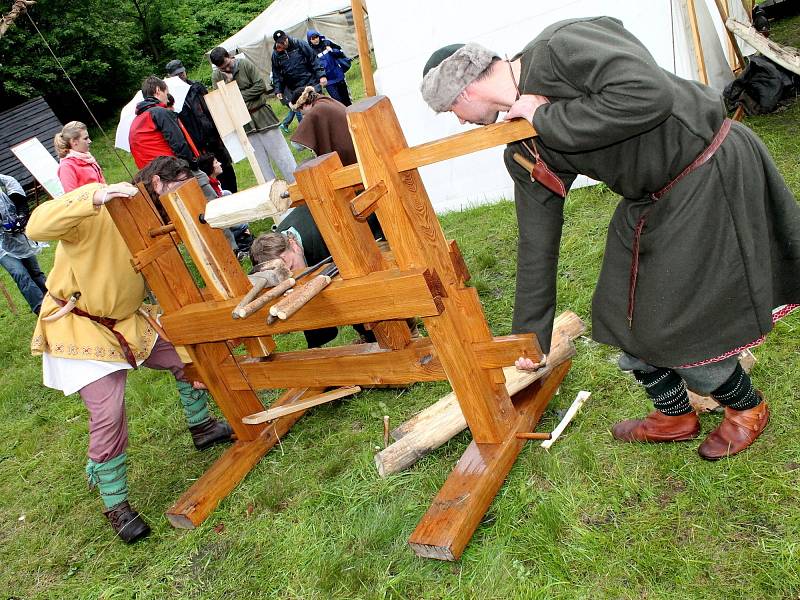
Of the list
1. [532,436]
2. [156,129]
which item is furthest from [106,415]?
[156,129]

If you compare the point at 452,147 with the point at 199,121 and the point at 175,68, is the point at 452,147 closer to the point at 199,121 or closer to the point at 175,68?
the point at 199,121

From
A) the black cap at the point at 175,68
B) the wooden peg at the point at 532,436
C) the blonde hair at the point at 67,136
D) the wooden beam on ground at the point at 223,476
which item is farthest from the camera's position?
the black cap at the point at 175,68

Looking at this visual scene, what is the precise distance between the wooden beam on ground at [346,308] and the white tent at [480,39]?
3.65 meters

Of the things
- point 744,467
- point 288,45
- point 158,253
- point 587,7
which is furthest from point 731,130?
point 288,45

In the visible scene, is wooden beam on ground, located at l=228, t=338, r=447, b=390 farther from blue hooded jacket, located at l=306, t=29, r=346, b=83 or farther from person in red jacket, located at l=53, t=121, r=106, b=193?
blue hooded jacket, located at l=306, t=29, r=346, b=83

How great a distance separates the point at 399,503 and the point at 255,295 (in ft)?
3.69

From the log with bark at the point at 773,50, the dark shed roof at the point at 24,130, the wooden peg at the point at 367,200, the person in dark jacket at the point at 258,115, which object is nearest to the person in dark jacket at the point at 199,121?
the person in dark jacket at the point at 258,115

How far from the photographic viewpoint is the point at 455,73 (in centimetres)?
195

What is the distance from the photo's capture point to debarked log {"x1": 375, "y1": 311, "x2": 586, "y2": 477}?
303cm

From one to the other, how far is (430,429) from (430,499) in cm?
34

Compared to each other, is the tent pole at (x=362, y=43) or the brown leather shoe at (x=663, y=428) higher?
the tent pole at (x=362, y=43)

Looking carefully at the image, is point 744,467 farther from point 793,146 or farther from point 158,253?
point 793,146

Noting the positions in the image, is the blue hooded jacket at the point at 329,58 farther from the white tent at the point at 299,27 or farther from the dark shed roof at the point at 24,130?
the dark shed roof at the point at 24,130

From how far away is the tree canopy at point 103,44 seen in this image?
2025cm
